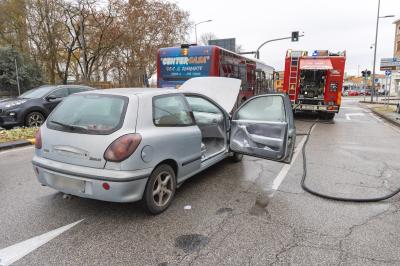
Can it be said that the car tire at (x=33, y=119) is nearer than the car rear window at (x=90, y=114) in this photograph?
No

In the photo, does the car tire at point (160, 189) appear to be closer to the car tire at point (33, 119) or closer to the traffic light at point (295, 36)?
the car tire at point (33, 119)

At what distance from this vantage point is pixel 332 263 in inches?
110

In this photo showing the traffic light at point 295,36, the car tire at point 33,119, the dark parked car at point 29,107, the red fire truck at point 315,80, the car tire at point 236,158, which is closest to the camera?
the car tire at point 236,158

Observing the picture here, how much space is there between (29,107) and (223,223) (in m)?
8.18

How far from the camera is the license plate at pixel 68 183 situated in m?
3.39

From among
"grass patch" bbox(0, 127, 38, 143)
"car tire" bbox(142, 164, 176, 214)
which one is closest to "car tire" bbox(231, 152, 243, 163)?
"car tire" bbox(142, 164, 176, 214)

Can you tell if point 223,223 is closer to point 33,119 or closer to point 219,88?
point 219,88

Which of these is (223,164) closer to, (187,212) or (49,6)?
(187,212)

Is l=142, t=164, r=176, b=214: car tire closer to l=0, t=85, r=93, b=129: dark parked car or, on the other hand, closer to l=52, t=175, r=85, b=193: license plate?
l=52, t=175, r=85, b=193: license plate

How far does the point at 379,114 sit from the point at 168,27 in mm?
21704

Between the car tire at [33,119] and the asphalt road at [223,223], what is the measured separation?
4.57m

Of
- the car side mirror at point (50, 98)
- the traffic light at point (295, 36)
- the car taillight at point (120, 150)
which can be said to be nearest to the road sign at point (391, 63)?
the traffic light at point (295, 36)

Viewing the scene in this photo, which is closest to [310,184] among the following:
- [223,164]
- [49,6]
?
[223,164]

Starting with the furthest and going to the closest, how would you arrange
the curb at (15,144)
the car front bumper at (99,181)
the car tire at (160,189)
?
1. the curb at (15,144)
2. the car tire at (160,189)
3. the car front bumper at (99,181)
